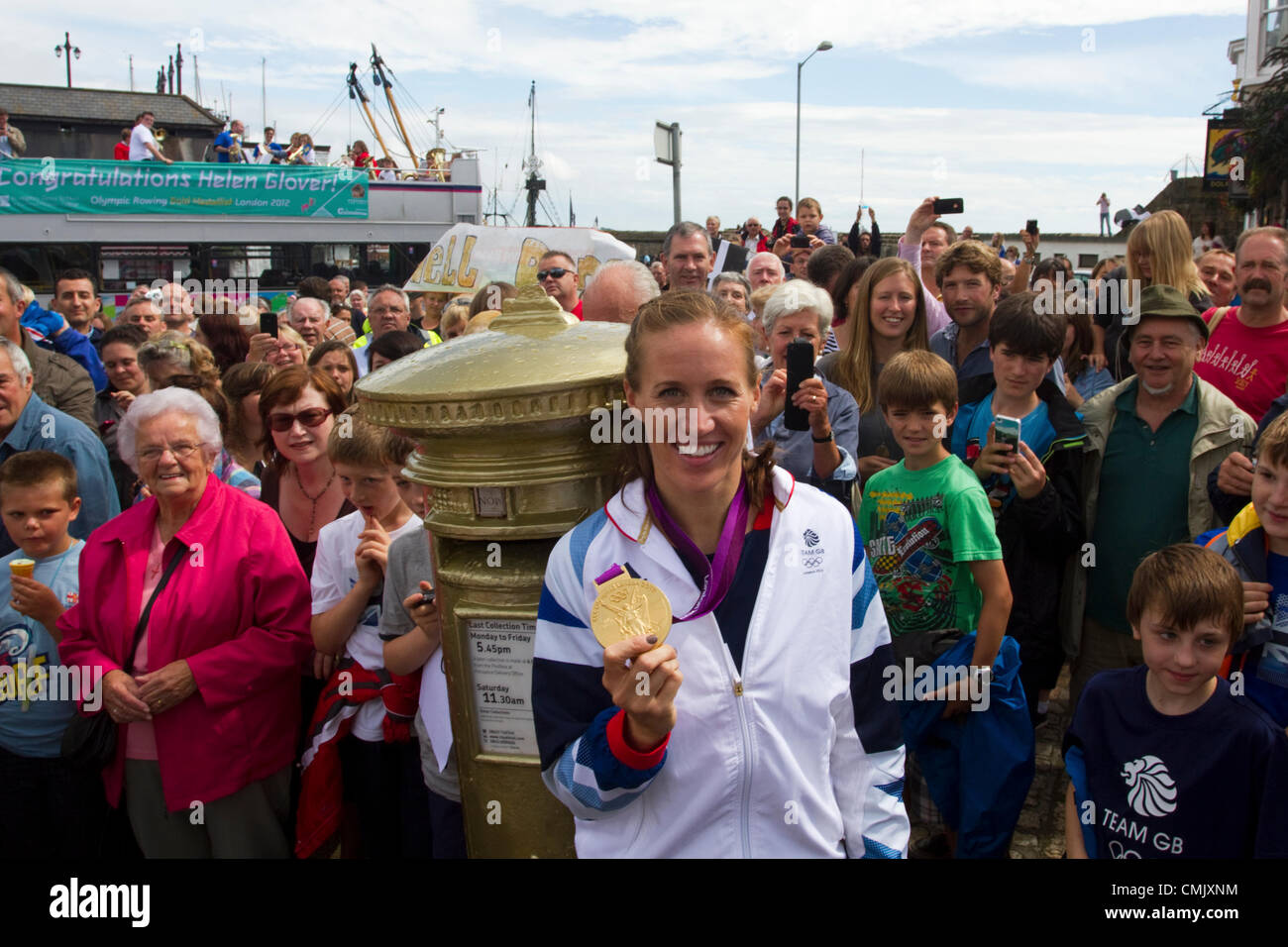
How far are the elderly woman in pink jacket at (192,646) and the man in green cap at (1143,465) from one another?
2.89 metres

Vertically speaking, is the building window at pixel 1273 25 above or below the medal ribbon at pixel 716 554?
above

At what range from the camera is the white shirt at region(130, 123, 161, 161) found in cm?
1905

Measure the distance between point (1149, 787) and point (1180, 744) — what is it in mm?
139

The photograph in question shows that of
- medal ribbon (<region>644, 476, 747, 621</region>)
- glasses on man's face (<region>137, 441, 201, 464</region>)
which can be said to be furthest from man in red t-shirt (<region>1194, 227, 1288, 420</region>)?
glasses on man's face (<region>137, 441, 201, 464</region>)

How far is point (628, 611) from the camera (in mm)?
1604

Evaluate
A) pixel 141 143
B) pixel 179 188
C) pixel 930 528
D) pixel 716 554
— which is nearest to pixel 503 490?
pixel 716 554

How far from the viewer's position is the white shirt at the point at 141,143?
19.0 m

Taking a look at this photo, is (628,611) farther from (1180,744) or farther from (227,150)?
(227,150)

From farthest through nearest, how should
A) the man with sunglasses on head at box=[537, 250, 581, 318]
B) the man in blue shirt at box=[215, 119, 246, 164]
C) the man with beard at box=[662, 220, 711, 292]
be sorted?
the man in blue shirt at box=[215, 119, 246, 164] → the man with sunglasses on head at box=[537, 250, 581, 318] → the man with beard at box=[662, 220, 711, 292]

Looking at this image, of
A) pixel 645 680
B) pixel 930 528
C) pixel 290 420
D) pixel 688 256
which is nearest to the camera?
pixel 645 680

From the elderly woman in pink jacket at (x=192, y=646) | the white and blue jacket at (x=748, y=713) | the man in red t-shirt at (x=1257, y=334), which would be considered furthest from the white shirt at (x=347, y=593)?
the man in red t-shirt at (x=1257, y=334)

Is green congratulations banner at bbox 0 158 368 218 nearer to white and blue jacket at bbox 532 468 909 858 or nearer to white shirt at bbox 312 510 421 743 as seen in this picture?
white shirt at bbox 312 510 421 743

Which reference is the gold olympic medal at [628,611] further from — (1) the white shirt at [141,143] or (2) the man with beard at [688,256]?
(1) the white shirt at [141,143]

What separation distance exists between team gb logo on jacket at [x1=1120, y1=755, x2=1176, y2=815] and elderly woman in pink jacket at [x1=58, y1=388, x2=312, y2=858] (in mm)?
2462
